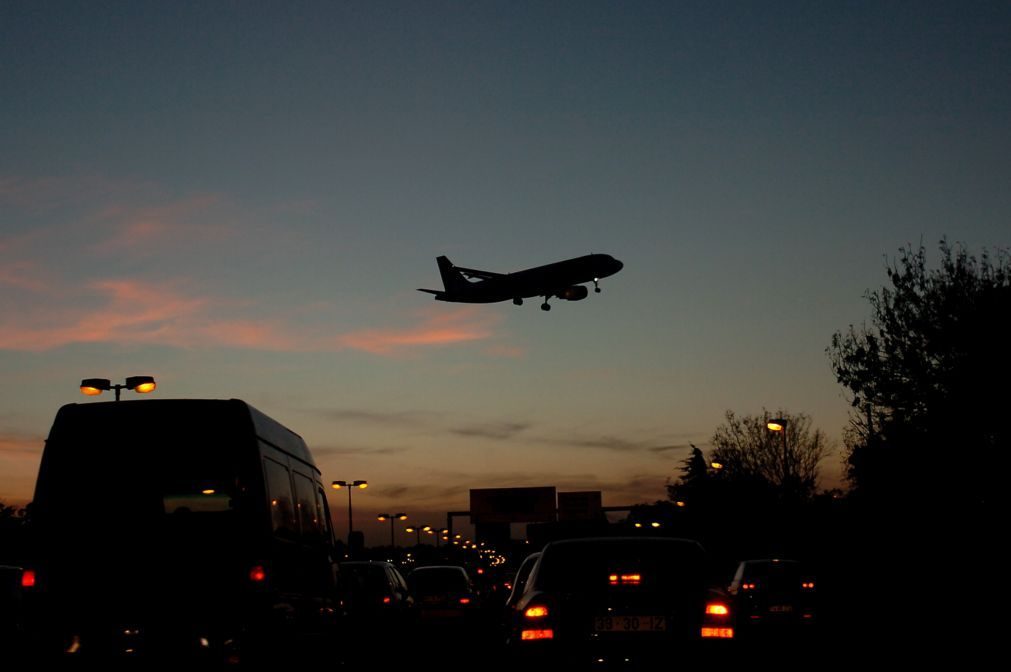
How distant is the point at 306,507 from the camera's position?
13461 millimetres

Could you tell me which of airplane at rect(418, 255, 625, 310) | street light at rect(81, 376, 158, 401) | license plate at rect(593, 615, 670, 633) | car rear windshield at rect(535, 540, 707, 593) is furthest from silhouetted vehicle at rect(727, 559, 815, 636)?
airplane at rect(418, 255, 625, 310)

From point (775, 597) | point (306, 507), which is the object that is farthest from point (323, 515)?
point (775, 597)

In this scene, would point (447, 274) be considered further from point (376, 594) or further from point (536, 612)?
point (536, 612)

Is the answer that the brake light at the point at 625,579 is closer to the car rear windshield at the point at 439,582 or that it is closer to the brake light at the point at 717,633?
the brake light at the point at 717,633

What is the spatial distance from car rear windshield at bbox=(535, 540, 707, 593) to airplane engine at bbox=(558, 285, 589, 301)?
167 feet

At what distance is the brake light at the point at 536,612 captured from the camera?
10.1m

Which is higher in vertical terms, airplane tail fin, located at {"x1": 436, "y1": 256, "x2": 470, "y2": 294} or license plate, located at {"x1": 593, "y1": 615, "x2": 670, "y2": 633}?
airplane tail fin, located at {"x1": 436, "y1": 256, "x2": 470, "y2": 294}

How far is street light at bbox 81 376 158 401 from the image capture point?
31.1m

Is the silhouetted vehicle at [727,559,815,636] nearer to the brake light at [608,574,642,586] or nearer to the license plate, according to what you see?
the brake light at [608,574,642,586]

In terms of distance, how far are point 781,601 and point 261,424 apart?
13283 millimetres

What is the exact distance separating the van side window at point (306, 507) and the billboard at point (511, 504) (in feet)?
290

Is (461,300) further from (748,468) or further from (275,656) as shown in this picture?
(275,656)

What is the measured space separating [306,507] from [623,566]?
14.8ft

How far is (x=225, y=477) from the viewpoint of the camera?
1074 centimetres
